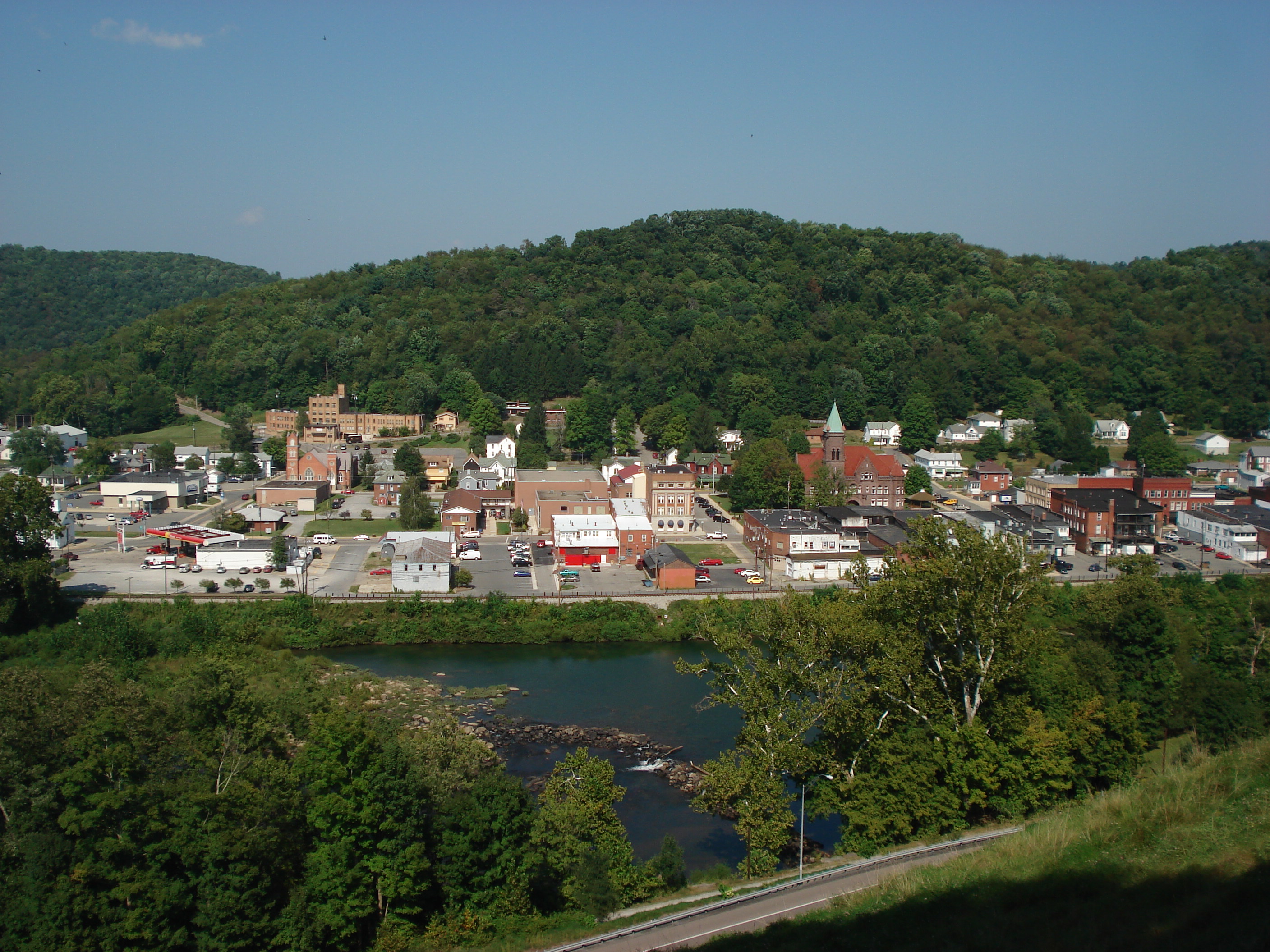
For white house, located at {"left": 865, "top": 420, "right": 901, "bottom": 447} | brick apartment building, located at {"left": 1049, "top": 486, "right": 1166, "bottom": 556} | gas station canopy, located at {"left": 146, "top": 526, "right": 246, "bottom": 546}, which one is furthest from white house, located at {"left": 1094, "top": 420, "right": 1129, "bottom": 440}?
gas station canopy, located at {"left": 146, "top": 526, "right": 246, "bottom": 546}

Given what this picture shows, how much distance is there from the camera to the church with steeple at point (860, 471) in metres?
22.4

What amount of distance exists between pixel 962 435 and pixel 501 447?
45.8 ft

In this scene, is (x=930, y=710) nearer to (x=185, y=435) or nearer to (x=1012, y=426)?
(x=1012, y=426)

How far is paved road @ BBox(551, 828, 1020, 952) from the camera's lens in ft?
19.0

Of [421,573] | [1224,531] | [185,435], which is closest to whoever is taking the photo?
[421,573]

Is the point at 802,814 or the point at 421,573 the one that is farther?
the point at 421,573

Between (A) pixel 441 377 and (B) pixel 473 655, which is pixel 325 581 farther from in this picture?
(A) pixel 441 377

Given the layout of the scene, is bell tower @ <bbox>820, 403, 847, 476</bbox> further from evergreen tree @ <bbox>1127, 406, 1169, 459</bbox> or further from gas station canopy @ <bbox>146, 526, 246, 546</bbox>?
gas station canopy @ <bbox>146, 526, 246, 546</bbox>

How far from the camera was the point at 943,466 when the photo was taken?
27.4m

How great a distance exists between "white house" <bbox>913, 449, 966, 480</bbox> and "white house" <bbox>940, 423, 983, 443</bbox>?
308 cm

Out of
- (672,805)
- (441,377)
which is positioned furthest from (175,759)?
(441,377)

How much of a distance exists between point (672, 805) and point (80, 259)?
70.8 meters

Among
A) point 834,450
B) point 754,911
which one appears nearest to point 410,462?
point 834,450

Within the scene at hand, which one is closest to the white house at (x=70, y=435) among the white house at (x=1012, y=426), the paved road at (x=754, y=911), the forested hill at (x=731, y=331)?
the forested hill at (x=731, y=331)
